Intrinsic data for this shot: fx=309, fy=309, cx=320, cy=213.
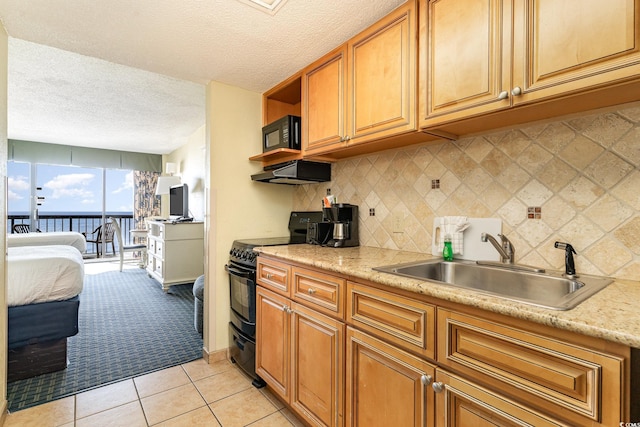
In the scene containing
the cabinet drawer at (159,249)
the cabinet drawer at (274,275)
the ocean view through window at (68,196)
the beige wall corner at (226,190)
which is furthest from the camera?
the ocean view through window at (68,196)

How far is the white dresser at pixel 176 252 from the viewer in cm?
434

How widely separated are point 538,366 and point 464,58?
44.9 inches

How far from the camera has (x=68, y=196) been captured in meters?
6.95

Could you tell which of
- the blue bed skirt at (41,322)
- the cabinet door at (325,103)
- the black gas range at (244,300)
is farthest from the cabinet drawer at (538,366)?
the blue bed skirt at (41,322)

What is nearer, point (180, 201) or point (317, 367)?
point (317, 367)

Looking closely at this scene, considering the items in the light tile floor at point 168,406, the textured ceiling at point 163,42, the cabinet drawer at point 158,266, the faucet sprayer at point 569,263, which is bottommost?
the light tile floor at point 168,406

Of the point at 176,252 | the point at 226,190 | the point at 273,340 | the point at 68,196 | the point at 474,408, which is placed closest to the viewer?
the point at 474,408

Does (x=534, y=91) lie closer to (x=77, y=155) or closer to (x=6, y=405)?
(x=6, y=405)

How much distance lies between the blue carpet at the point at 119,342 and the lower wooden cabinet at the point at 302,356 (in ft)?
3.03

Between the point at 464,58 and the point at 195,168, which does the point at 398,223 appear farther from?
the point at 195,168

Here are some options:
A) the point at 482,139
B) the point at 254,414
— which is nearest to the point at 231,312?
the point at 254,414

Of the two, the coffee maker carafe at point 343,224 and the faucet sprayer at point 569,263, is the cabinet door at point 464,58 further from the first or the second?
the coffee maker carafe at point 343,224

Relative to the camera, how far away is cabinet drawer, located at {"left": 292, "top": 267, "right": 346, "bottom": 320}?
1.44 metres

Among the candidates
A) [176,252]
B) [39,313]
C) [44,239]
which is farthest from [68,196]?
[39,313]
